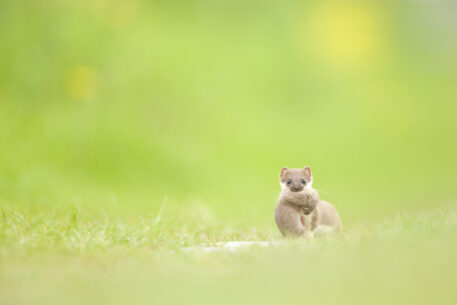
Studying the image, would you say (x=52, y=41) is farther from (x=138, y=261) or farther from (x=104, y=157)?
(x=138, y=261)

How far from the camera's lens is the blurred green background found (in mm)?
10930

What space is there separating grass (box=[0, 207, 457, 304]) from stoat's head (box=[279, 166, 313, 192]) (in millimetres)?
565

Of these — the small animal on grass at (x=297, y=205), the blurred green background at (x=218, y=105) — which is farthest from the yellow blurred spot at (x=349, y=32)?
the small animal on grass at (x=297, y=205)

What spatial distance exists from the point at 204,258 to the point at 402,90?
11.4m

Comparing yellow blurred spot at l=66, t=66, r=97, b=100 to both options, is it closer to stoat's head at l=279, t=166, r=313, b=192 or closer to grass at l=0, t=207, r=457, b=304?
grass at l=0, t=207, r=457, b=304

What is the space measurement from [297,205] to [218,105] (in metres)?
7.51

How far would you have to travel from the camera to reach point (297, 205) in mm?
5945

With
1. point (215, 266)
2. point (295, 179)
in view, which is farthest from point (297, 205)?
point (215, 266)

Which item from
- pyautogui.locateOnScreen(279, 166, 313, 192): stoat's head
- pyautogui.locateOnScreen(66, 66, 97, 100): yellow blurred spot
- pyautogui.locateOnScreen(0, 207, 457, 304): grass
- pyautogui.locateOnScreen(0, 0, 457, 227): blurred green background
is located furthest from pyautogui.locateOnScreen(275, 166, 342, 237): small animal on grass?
pyautogui.locateOnScreen(66, 66, 97, 100): yellow blurred spot

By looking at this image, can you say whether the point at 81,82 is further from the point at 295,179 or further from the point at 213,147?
the point at 295,179

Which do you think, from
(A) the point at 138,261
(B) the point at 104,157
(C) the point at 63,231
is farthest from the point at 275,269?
(B) the point at 104,157

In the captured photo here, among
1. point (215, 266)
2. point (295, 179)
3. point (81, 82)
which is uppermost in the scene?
point (81, 82)

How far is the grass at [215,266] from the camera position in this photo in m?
4.00

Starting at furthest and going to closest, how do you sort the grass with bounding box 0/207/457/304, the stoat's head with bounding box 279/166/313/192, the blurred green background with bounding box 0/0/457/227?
the blurred green background with bounding box 0/0/457/227
the stoat's head with bounding box 279/166/313/192
the grass with bounding box 0/207/457/304
